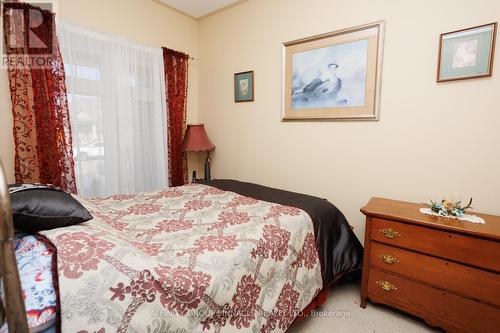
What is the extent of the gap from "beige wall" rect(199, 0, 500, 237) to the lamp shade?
0.86 ft

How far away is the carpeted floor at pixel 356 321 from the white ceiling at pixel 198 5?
306 centimetres

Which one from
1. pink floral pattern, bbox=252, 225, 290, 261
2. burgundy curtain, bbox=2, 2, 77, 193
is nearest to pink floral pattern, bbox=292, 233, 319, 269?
pink floral pattern, bbox=252, 225, 290, 261

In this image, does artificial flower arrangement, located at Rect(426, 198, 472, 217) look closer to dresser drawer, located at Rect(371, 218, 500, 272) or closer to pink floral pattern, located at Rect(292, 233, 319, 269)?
dresser drawer, located at Rect(371, 218, 500, 272)

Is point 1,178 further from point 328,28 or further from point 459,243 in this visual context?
point 328,28

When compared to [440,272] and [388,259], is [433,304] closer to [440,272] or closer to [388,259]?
[440,272]

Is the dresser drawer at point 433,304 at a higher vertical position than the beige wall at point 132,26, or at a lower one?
lower

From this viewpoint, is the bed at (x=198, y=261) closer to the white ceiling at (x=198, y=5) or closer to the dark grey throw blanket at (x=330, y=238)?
the dark grey throw blanket at (x=330, y=238)

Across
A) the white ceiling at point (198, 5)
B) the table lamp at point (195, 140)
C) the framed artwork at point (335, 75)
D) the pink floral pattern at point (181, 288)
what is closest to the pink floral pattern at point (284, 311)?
the pink floral pattern at point (181, 288)

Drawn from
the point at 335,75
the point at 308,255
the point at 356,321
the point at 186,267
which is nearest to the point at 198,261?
the point at 186,267

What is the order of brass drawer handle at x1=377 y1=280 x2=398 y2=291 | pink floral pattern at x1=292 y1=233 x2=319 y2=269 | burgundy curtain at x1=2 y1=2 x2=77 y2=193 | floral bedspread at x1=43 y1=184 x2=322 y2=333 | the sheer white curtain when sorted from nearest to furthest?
floral bedspread at x1=43 y1=184 x2=322 y2=333 → pink floral pattern at x1=292 y1=233 x2=319 y2=269 → brass drawer handle at x1=377 y1=280 x2=398 y2=291 → burgundy curtain at x1=2 y1=2 x2=77 y2=193 → the sheer white curtain

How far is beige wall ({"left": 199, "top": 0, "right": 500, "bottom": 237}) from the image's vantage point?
1661mm

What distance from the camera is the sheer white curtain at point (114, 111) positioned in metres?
2.20

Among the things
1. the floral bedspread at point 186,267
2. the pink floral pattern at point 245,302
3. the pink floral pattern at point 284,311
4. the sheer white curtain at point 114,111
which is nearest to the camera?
the floral bedspread at point 186,267

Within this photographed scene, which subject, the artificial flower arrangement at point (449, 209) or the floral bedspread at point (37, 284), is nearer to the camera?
the floral bedspread at point (37, 284)
